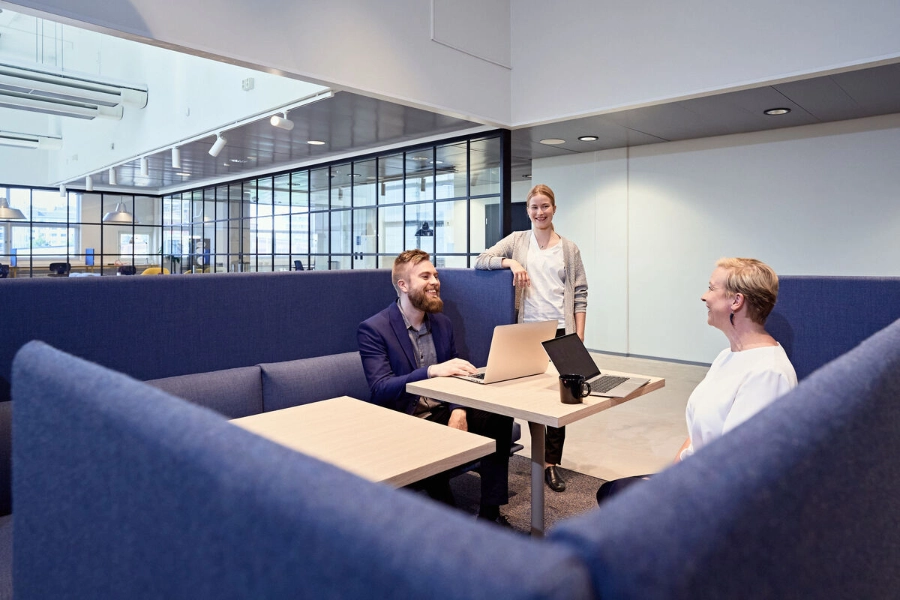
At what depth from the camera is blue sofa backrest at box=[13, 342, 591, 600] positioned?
0.31m

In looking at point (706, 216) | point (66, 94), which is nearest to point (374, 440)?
point (706, 216)

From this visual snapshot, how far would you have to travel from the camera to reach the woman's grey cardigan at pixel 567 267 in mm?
3514

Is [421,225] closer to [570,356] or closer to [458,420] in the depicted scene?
[458,420]

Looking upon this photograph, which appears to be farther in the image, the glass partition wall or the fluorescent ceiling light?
the fluorescent ceiling light

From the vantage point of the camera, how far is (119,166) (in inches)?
429

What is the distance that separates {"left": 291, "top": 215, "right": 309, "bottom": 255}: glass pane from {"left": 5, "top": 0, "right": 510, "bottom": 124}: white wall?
4289mm

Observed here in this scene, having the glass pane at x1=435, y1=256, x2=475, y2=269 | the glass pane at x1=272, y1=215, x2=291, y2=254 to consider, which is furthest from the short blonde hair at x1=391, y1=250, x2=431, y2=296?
the glass pane at x1=272, y1=215, x2=291, y2=254

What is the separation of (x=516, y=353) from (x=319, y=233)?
6786mm

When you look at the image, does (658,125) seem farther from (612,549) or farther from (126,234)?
(126,234)

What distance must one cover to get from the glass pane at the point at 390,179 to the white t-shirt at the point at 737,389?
5695mm

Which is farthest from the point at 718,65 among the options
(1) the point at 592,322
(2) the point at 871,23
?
(1) the point at 592,322

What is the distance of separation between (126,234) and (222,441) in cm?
1652

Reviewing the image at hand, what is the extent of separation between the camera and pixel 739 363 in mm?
1891

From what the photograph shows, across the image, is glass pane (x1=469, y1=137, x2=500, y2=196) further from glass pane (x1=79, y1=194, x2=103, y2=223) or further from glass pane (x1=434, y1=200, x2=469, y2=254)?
glass pane (x1=79, y1=194, x2=103, y2=223)
